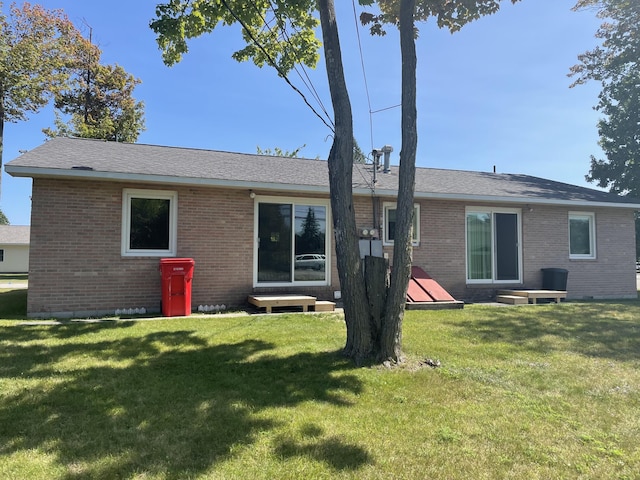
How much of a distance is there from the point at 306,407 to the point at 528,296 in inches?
336

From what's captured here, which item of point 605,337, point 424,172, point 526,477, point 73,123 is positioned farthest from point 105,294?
point 73,123

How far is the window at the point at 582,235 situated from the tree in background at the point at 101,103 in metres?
25.2

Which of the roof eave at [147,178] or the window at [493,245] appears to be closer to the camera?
the roof eave at [147,178]

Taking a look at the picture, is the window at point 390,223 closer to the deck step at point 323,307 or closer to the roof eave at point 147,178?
the roof eave at point 147,178

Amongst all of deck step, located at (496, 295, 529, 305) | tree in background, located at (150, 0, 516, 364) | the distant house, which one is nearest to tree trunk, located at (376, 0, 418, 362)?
tree in background, located at (150, 0, 516, 364)

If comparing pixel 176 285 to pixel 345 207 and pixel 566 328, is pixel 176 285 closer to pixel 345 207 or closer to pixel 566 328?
pixel 345 207

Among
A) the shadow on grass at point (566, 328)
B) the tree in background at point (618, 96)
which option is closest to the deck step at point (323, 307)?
the shadow on grass at point (566, 328)

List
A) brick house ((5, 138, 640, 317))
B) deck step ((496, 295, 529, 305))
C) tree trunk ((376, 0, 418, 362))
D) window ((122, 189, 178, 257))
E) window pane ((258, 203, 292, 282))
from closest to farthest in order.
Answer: tree trunk ((376, 0, 418, 362)), brick house ((5, 138, 640, 317)), window ((122, 189, 178, 257)), window pane ((258, 203, 292, 282)), deck step ((496, 295, 529, 305))

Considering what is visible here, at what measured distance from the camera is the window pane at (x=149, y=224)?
8.46 metres

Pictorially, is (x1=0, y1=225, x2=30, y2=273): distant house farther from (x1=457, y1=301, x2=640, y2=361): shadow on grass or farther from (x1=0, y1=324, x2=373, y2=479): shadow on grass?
(x1=457, y1=301, x2=640, y2=361): shadow on grass

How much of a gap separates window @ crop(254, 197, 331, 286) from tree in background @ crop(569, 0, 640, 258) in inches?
801

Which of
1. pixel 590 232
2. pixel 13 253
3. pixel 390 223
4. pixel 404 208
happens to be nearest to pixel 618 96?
pixel 590 232

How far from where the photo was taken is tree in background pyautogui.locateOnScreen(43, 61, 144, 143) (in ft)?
85.5

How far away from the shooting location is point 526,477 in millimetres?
2602
